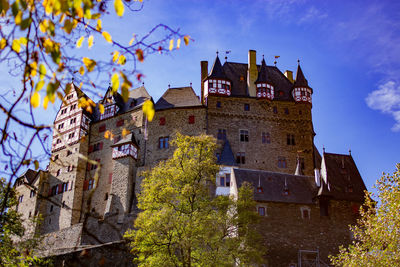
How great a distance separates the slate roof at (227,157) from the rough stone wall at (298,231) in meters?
8.48

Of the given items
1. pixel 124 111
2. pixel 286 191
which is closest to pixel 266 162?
pixel 286 191

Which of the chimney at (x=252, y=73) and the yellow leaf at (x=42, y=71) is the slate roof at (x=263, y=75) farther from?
the yellow leaf at (x=42, y=71)

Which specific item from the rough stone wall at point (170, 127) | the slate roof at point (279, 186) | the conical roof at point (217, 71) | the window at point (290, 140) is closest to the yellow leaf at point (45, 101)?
the slate roof at point (279, 186)

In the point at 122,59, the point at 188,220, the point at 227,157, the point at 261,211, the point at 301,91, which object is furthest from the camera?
the point at 301,91

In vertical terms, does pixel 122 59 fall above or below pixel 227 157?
below

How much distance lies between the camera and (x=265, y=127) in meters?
43.4

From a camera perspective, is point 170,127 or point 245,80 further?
point 245,80

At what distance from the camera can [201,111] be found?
43344mm

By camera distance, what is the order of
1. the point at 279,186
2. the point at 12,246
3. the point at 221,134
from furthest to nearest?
the point at 221,134, the point at 279,186, the point at 12,246

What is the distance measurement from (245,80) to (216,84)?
3.67m

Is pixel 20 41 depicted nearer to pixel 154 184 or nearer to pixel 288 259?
pixel 154 184

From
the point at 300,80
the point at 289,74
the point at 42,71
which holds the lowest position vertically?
the point at 42,71

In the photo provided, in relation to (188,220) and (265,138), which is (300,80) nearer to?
(265,138)

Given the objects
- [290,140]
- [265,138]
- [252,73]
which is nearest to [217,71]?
[252,73]
